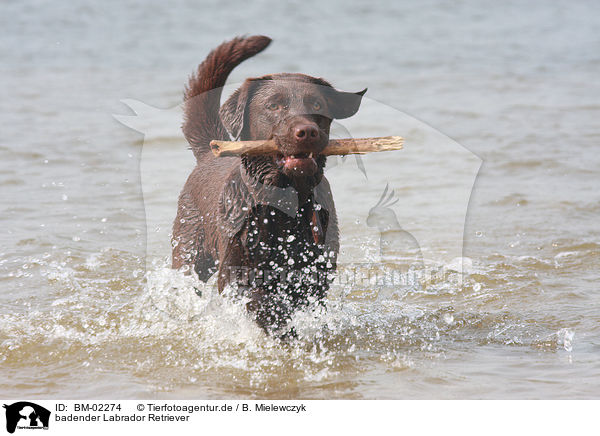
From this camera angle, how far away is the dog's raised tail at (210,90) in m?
4.47

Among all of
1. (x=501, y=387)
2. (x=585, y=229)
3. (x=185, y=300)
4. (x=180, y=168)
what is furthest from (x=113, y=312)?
(x=585, y=229)

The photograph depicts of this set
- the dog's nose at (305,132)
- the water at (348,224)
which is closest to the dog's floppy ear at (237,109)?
the dog's nose at (305,132)

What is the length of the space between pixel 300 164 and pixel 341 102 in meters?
0.54

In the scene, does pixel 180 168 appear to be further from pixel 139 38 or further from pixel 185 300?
pixel 139 38

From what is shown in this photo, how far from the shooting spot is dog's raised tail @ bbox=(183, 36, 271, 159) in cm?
447

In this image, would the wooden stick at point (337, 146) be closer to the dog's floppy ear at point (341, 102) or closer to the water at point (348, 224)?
the dog's floppy ear at point (341, 102)

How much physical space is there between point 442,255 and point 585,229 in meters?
1.38

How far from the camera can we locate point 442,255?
6.24 metres

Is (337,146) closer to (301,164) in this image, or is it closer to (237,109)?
(301,164)

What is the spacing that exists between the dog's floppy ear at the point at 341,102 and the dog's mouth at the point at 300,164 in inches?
16.1

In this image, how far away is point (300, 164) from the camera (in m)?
3.68

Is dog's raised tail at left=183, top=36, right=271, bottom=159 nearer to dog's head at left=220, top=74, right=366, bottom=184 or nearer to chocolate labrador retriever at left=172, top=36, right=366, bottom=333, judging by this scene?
chocolate labrador retriever at left=172, top=36, right=366, bottom=333
